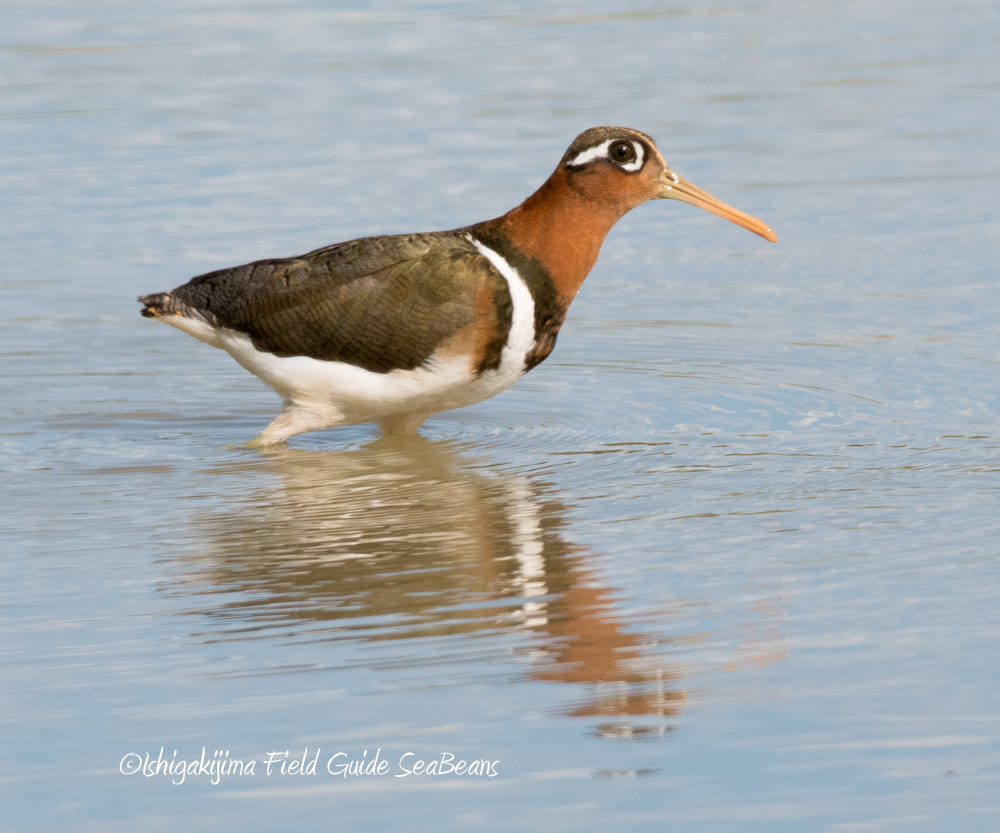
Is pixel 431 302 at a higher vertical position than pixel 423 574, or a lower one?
higher

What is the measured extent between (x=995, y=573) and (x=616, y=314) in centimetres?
499

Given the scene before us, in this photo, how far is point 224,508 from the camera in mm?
8656

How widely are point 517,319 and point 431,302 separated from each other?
0.40 meters

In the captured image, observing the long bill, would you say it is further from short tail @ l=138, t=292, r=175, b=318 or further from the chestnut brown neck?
short tail @ l=138, t=292, r=175, b=318

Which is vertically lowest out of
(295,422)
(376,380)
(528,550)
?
(528,550)

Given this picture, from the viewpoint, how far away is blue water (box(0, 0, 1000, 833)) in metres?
5.62

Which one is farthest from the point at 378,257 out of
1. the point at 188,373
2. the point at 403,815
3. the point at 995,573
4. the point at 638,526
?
the point at 403,815

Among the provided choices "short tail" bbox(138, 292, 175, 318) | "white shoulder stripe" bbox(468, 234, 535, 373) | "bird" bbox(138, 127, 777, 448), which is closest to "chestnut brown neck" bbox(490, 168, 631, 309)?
"bird" bbox(138, 127, 777, 448)

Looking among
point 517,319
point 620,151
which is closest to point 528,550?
point 517,319

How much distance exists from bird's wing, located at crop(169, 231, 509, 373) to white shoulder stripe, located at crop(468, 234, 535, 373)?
6 cm

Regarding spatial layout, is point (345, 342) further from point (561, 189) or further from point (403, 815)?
point (403, 815)

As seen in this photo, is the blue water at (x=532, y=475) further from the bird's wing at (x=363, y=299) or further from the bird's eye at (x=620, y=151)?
the bird's eye at (x=620, y=151)

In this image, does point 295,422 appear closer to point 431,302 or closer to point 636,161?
point 431,302

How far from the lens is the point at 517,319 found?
28.6ft
